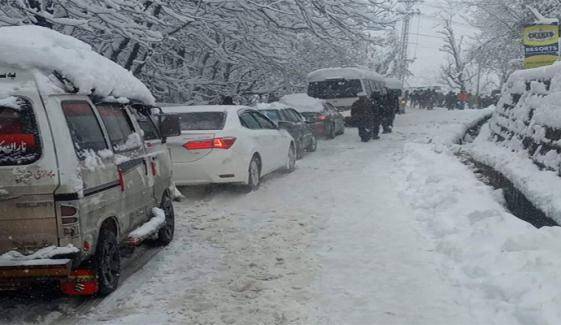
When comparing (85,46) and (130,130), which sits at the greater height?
(85,46)

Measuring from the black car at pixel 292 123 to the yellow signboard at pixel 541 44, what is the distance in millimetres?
6209

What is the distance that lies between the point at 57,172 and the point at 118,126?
1.54m

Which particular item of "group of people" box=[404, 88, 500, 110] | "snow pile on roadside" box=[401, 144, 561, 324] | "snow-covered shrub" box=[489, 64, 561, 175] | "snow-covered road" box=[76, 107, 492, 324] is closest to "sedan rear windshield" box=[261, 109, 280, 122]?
"snow-covered road" box=[76, 107, 492, 324]

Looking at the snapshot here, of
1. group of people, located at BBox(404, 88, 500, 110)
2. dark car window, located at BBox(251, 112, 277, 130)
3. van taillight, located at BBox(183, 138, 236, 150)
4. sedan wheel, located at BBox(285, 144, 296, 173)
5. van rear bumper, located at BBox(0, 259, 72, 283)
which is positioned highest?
dark car window, located at BBox(251, 112, 277, 130)

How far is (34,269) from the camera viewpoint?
403 cm

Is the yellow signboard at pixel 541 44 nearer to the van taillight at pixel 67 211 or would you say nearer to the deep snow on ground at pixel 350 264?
the deep snow on ground at pixel 350 264

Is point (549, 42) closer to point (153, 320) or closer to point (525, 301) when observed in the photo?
point (525, 301)

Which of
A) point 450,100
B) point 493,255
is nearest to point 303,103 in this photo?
point 493,255

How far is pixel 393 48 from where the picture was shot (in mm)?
81750

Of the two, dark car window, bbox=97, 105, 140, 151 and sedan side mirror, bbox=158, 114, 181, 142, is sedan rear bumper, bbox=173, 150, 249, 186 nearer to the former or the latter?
sedan side mirror, bbox=158, 114, 181, 142

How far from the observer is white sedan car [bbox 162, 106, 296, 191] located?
8.89m

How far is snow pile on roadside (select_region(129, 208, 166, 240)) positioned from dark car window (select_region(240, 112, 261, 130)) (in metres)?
3.73

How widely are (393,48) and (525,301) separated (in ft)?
266

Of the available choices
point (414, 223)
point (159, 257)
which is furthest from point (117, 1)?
point (414, 223)
